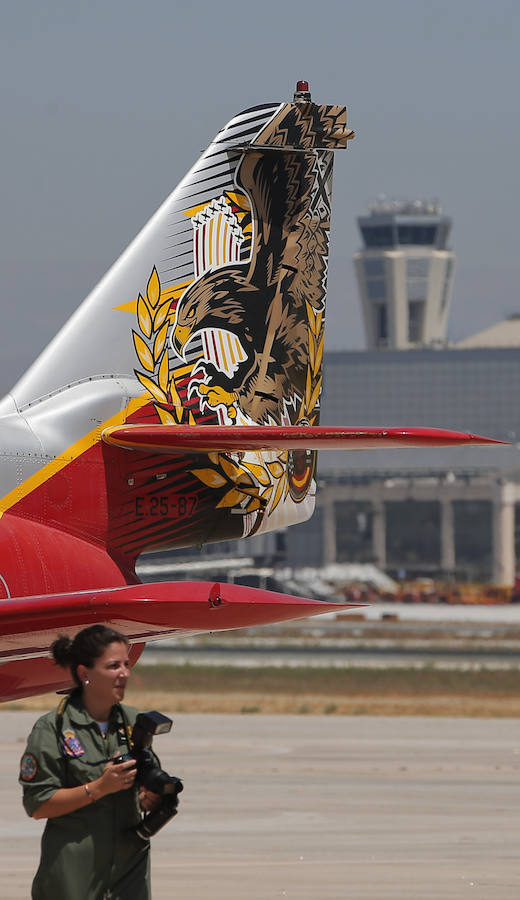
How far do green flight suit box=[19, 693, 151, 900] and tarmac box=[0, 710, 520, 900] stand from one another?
288 inches

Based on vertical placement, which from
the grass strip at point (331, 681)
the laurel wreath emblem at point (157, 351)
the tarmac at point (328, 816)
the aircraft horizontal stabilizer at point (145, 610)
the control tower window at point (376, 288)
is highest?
the control tower window at point (376, 288)

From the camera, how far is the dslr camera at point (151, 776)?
25.9 feet

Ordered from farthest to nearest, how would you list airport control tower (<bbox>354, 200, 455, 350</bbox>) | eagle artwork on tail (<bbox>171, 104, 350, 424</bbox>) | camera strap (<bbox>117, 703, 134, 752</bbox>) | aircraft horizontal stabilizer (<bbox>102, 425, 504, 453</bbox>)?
airport control tower (<bbox>354, 200, 455, 350</bbox>) → eagle artwork on tail (<bbox>171, 104, 350, 424</bbox>) → aircraft horizontal stabilizer (<bbox>102, 425, 504, 453</bbox>) → camera strap (<bbox>117, 703, 134, 752</bbox>)

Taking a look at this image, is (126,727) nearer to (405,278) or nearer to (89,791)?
(89,791)

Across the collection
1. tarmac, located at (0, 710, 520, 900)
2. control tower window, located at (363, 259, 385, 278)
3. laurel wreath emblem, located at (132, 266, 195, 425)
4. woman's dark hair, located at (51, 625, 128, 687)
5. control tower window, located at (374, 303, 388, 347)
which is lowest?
tarmac, located at (0, 710, 520, 900)

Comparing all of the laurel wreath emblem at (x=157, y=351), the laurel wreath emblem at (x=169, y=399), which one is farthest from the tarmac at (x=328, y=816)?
the laurel wreath emblem at (x=157, y=351)

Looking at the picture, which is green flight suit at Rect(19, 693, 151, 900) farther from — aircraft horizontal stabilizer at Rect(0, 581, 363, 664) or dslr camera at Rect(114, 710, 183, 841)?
aircraft horizontal stabilizer at Rect(0, 581, 363, 664)

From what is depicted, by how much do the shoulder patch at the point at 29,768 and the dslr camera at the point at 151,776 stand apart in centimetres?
48

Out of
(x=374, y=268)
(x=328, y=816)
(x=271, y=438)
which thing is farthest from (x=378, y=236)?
(x=271, y=438)

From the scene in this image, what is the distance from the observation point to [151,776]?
25.9 feet

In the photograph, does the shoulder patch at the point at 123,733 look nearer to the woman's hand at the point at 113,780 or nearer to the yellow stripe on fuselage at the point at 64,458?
the woman's hand at the point at 113,780

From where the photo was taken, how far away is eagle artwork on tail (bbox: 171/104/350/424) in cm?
1636

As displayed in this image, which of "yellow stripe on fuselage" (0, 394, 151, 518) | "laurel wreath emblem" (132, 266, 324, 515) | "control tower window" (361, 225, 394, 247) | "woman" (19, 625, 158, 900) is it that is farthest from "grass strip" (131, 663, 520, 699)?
"control tower window" (361, 225, 394, 247)

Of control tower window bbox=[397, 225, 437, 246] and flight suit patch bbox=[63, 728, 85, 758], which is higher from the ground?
control tower window bbox=[397, 225, 437, 246]
